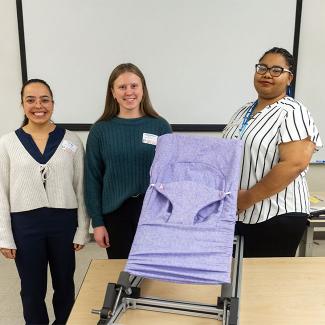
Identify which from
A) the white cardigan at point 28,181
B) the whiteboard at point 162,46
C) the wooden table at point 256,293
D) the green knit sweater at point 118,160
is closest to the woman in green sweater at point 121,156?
the green knit sweater at point 118,160

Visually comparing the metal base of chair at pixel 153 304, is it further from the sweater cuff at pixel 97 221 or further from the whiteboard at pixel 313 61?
the whiteboard at pixel 313 61

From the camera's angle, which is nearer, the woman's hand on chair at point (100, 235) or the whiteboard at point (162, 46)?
the woman's hand on chair at point (100, 235)

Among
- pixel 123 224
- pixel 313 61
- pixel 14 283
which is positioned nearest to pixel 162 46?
pixel 313 61

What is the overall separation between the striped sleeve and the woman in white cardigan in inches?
37.9

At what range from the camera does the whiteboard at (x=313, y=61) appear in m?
2.93

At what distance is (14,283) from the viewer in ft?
8.85

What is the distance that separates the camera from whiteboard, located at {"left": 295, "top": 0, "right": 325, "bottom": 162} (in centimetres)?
293

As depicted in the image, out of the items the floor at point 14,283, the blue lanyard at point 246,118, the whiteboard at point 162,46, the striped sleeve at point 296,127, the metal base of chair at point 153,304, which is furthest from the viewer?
the whiteboard at point 162,46

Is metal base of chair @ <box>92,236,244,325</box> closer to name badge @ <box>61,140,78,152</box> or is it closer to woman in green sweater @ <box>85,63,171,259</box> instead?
woman in green sweater @ <box>85,63,171,259</box>

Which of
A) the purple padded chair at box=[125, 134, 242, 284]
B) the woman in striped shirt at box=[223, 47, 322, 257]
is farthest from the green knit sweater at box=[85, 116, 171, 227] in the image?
the woman in striped shirt at box=[223, 47, 322, 257]

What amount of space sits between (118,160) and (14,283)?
1606mm

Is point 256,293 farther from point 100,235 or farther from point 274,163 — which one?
point 100,235

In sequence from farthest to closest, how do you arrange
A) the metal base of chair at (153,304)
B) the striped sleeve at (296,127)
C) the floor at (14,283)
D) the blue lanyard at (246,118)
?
the floor at (14,283)
the blue lanyard at (246,118)
the striped sleeve at (296,127)
the metal base of chair at (153,304)

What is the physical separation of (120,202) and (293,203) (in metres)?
0.79
